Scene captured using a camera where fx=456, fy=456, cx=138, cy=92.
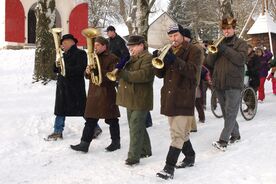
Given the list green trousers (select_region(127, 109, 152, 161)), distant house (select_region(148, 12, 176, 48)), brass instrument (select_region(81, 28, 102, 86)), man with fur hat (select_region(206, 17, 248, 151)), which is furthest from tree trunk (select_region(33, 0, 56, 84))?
distant house (select_region(148, 12, 176, 48))

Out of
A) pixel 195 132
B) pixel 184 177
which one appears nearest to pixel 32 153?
pixel 184 177

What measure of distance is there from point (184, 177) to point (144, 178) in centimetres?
50

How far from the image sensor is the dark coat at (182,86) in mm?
5594

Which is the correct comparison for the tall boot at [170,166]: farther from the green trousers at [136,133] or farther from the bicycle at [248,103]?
the bicycle at [248,103]

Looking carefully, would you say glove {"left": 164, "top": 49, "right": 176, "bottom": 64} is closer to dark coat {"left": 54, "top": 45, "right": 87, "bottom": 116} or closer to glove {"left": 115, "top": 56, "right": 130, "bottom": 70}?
glove {"left": 115, "top": 56, "right": 130, "bottom": 70}

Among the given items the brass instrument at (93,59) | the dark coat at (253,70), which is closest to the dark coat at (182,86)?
the brass instrument at (93,59)

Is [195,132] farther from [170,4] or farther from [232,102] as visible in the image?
[170,4]

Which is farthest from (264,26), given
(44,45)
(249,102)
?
(249,102)

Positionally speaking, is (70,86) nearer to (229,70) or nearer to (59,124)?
(59,124)

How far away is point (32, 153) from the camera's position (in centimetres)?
701

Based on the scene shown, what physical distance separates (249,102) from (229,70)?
11.5 ft

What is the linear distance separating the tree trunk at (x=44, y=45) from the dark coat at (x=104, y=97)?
5693 mm

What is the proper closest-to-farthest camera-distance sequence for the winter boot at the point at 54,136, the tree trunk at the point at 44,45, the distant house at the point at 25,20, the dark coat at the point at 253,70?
the winter boot at the point at 54,136, the dark coat at the point at 253,70, the tree trunk at the point at 44,45, the distant house at the point at 25,20

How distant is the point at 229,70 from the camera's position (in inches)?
273
